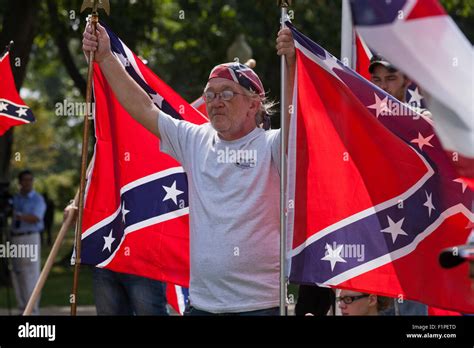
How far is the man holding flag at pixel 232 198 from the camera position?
5.94 metres

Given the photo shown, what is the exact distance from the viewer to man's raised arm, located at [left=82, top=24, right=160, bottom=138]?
646cm

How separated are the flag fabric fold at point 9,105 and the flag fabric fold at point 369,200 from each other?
2715mm

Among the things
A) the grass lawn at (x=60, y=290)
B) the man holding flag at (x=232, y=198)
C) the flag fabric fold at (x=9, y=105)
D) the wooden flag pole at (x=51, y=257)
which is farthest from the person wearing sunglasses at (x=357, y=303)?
the grass lawn at (x=60, y=290)

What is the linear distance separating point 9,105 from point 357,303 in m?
3.08

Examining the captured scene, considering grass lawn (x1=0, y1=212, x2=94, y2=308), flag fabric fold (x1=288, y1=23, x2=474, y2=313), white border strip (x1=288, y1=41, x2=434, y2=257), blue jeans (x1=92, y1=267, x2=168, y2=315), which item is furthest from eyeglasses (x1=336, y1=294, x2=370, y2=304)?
grass lawn (x1=0, y1=212, x2=94, y2=308)

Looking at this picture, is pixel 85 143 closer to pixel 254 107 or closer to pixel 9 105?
pixel 254 107

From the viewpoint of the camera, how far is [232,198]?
19.6ft

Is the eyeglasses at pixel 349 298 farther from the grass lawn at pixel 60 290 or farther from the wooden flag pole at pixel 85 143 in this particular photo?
the grass lawn at pixel 60 290

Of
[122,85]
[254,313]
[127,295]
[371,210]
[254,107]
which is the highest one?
[122,85]

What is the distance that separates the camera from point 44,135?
213 ft

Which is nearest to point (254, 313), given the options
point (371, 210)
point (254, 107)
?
point (371, 210)
